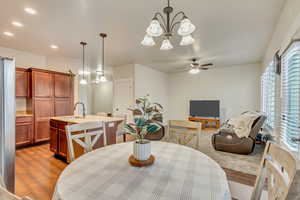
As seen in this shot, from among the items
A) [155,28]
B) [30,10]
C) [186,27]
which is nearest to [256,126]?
[186,27]

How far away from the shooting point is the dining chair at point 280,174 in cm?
54

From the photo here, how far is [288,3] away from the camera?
199 centimetres

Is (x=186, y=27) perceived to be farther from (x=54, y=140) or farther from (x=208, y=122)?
(x=208, y=122)

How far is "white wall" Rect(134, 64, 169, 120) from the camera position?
5.56 m

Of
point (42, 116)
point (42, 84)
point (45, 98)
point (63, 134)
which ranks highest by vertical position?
point (42, 84)

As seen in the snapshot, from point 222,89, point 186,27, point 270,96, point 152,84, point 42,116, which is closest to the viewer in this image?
point 186,27

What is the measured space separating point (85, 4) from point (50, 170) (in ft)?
9.51

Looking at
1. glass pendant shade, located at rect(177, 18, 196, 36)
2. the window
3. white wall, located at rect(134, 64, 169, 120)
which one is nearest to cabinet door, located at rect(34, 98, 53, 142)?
white wall, located at rect(134, 64, 169, 120)

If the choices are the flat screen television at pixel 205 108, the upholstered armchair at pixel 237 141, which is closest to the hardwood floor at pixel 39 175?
the upholstered armchair at pixel 237 141

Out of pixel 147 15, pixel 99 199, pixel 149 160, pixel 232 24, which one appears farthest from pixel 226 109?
pixel 99 199

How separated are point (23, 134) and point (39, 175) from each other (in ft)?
6.25

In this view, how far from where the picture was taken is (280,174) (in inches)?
29.1

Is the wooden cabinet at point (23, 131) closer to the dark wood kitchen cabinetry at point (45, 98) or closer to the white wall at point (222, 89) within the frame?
the dark wood kitchen cabinetry at point (45, 98)

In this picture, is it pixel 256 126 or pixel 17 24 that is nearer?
pixel 17 24
